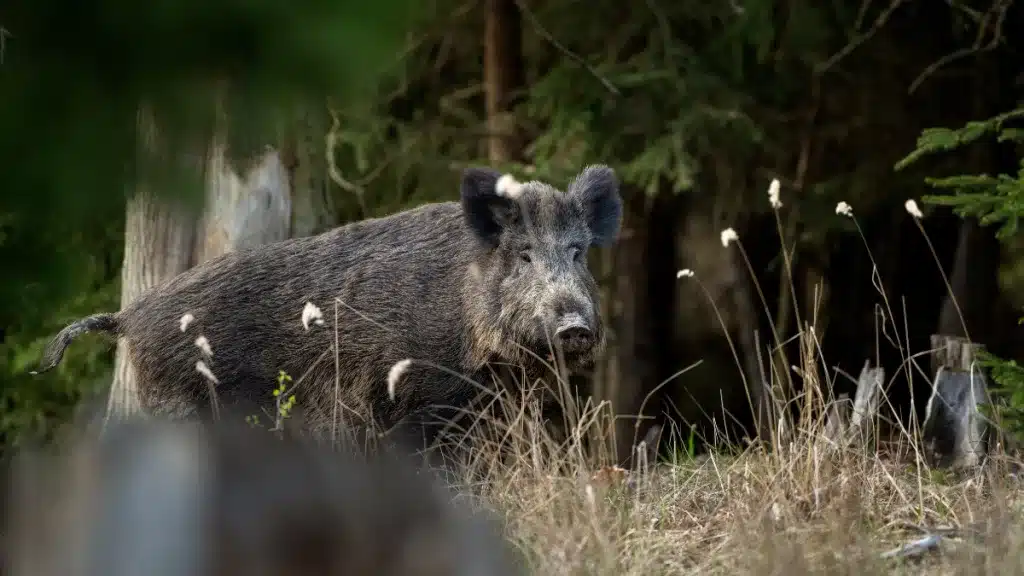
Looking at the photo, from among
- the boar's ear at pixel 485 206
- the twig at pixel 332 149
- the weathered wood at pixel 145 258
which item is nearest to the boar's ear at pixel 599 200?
the boar's ear at pixel 485 206

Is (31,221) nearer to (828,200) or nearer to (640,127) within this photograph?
(640,127)

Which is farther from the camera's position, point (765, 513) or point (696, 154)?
point (696, 154)

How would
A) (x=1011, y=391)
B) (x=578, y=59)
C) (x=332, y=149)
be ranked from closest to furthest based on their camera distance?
1. (x=1011, y=391)
2. (x=578, y=59)
3. (x=332, y=149)

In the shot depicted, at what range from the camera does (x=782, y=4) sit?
411 inches

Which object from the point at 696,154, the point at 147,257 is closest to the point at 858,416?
the point at 147,257

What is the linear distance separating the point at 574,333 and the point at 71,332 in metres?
2.60

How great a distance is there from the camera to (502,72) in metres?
10.7

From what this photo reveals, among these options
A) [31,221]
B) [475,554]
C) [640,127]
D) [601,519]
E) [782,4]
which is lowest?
[601,519]

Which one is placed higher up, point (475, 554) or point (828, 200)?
point (828, 200)

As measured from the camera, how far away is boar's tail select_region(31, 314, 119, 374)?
267 inches

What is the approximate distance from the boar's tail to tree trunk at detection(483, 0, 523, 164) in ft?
13.2

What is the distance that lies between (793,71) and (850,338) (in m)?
2.78

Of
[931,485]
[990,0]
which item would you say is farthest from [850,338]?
[931,485]

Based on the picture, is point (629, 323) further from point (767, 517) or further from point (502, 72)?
point (767, 517)
